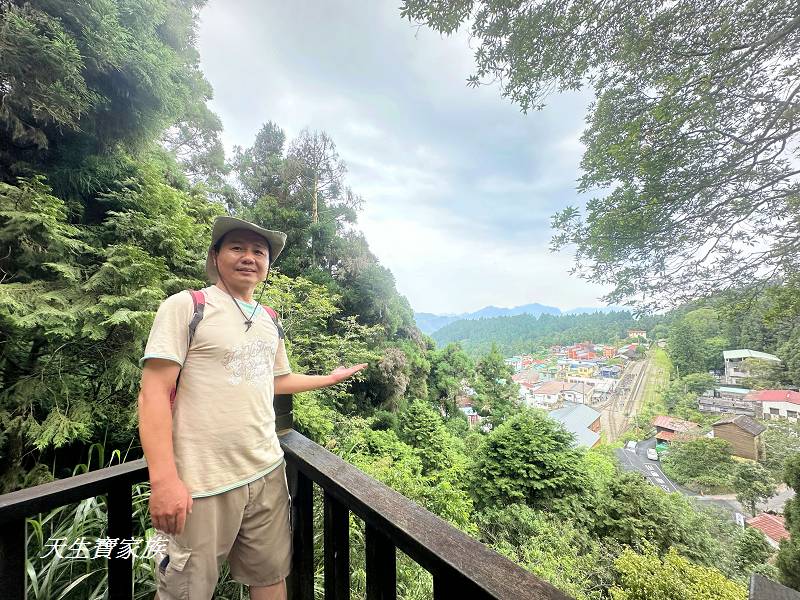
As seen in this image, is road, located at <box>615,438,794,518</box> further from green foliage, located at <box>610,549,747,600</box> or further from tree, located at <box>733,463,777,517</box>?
green foliage, located at <box>610,549,747,600</box>

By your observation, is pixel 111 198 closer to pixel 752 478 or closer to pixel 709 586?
pixel 709 586

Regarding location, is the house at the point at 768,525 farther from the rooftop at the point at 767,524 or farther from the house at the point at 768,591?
the house at the point at 768,591

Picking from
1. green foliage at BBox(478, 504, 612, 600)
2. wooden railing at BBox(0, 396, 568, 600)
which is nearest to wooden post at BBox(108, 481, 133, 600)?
wooden railing at BBox(0, 396, 568, 600)

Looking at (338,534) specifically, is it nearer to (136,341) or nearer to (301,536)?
(301,536)

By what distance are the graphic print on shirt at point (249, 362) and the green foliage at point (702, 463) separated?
8.21m

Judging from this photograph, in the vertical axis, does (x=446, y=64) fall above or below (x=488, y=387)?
above

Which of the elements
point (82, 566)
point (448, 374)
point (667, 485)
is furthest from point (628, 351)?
point (82, 566)

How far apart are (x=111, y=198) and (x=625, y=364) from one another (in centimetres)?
1067

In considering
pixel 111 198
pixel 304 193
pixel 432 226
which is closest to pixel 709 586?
pixel 111 198

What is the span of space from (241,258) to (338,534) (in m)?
0.88

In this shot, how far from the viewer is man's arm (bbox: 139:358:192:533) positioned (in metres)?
0.67

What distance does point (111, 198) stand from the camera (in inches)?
143

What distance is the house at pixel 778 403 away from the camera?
3119mm

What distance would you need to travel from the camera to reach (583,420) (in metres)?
14.5
